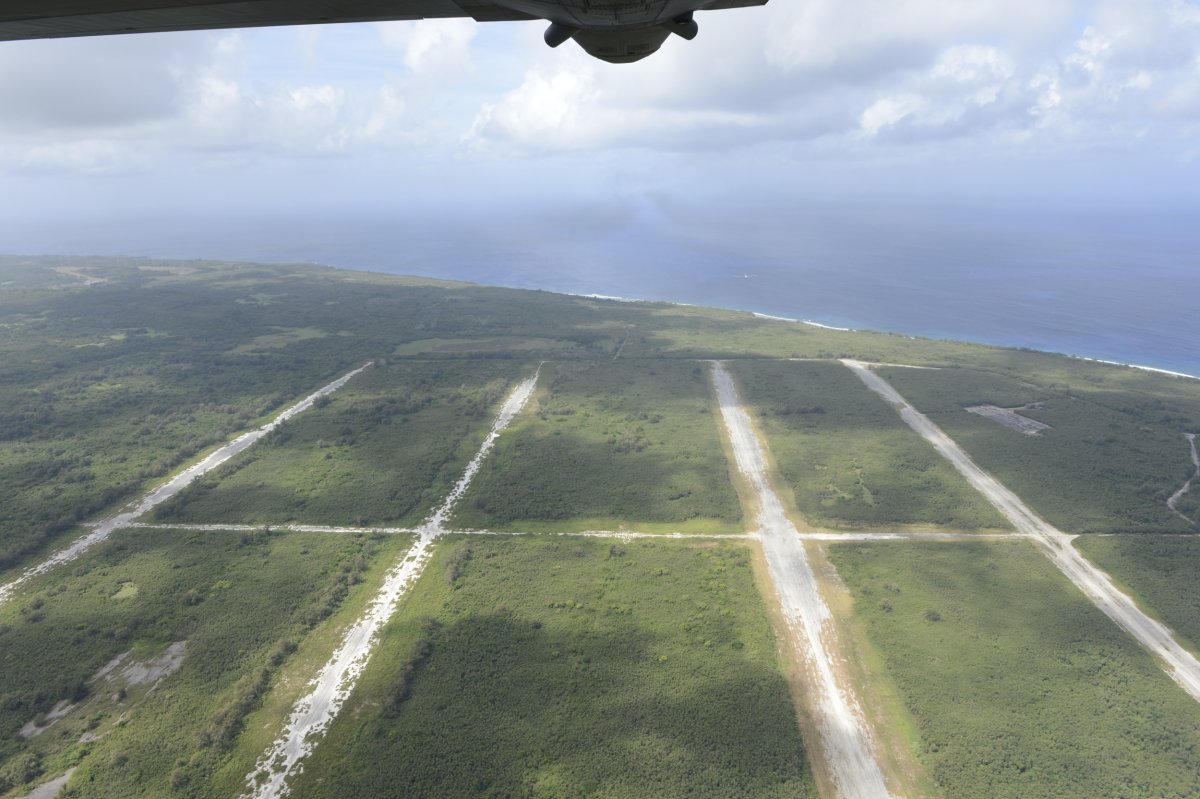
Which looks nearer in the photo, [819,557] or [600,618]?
[600,618]

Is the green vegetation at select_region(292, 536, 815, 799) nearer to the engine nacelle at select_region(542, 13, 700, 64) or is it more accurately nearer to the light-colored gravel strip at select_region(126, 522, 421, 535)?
the light-colored gravel strip at select_region(126, 522, 421, 535)

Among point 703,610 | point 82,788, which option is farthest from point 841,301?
point 82,788

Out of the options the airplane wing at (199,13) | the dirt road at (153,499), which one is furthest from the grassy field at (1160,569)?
the dirt road at (153,499)

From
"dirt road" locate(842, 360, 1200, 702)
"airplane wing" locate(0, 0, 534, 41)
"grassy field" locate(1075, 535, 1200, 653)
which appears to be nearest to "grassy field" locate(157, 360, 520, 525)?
"airplane wing" locate(0, 0, 534, 41)

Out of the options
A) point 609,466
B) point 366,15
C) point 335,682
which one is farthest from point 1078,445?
point 366,15

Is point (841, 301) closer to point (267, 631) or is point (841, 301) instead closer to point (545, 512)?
point (545, 512)

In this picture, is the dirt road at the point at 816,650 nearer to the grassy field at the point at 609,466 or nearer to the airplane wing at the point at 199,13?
the grassy field at the point at 609,466
